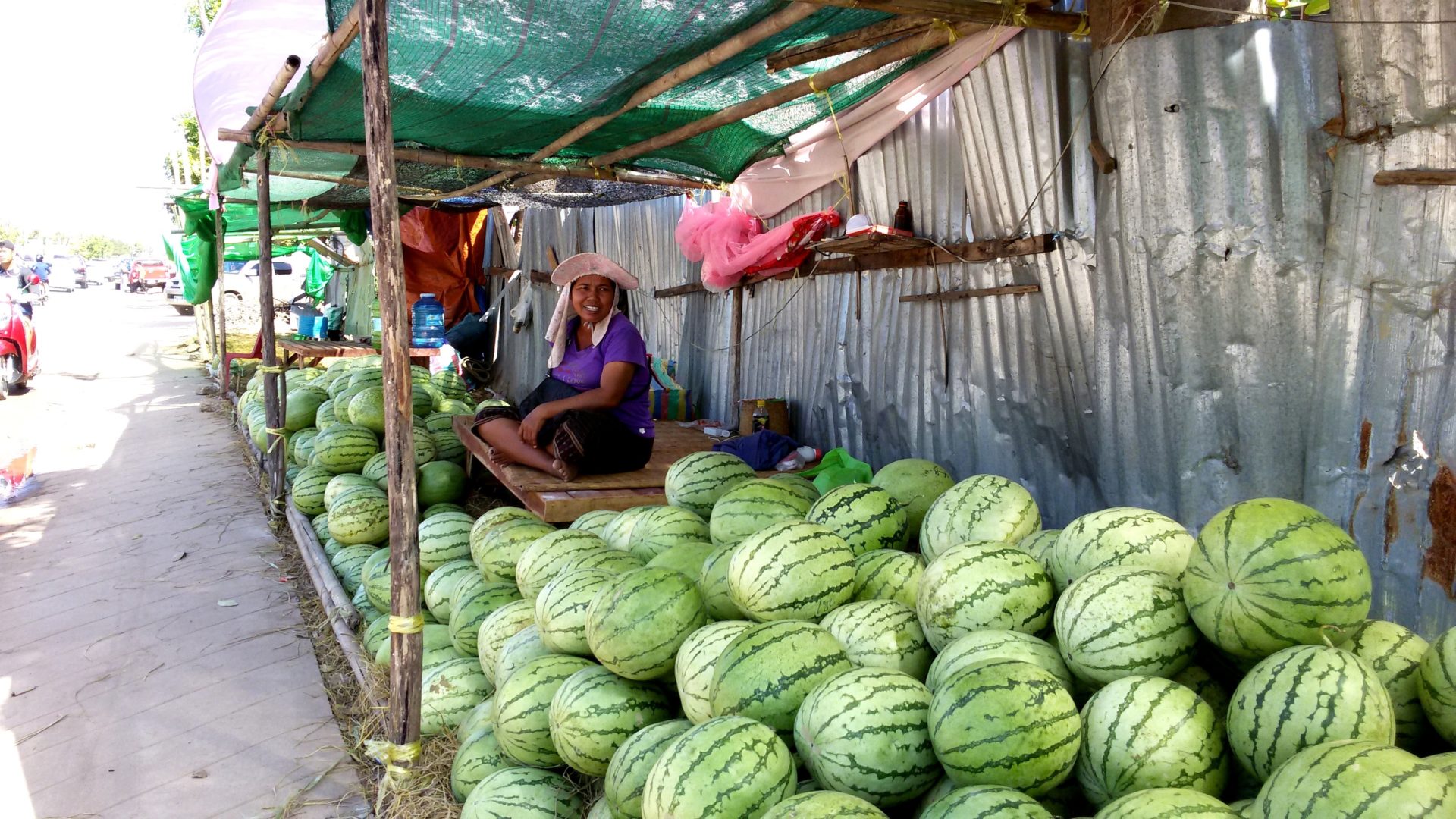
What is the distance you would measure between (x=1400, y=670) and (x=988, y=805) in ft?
3.06

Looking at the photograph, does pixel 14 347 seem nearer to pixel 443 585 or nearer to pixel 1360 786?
pixel 443 585

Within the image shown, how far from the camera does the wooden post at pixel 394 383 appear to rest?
288 centimetres

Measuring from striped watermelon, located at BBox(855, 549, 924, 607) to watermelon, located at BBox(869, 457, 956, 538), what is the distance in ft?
1.52

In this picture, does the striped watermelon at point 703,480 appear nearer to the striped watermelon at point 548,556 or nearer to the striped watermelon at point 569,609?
the striped watermelon at point 548,556

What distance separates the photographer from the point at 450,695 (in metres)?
3.34

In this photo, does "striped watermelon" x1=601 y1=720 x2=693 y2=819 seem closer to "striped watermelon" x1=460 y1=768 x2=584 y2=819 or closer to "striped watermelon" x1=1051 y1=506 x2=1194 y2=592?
"striped watermelon" x1=460 y1=768 x2=584 y2=819

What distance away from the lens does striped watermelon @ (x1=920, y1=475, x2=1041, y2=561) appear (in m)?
2.64

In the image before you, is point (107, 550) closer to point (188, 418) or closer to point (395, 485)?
point (395, 485)

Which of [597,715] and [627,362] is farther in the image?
[627,362]

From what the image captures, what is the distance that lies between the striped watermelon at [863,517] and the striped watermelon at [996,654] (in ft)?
2.57

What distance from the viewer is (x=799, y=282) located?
6.00 metres

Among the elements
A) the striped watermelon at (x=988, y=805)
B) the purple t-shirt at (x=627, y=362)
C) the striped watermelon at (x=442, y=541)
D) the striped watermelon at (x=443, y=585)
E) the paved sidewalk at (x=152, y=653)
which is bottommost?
the paved sidewalk at (x=152, y=653)

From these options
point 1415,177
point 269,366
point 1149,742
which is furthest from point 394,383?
point 269,366

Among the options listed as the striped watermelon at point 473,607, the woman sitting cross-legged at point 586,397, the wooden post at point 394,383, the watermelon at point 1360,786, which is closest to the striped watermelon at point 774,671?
the watermelon at point 1360,786
